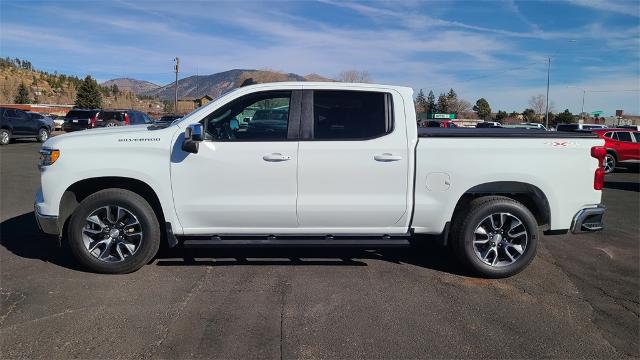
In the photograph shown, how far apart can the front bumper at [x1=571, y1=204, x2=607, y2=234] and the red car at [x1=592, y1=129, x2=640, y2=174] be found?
14.5 m

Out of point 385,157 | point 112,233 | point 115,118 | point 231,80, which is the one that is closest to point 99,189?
point 112,233

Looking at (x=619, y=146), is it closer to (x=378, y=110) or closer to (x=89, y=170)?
(x=378, y=110)

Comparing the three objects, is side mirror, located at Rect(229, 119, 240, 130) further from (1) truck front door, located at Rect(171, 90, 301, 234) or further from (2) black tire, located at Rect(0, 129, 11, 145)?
(2) black tire, located at Rect(0, 129, 11, 145)

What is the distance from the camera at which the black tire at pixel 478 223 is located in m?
4.95

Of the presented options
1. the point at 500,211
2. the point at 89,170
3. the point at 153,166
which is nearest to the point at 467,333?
the point at 500,211

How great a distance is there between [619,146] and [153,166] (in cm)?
1812

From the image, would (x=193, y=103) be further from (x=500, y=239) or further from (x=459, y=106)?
(x=459, y=106)

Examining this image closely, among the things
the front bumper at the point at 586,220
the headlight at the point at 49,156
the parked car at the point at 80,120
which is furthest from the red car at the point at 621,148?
the parked car at the point at 80,120

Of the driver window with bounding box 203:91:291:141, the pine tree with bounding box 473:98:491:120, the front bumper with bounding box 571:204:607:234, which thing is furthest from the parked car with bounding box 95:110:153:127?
the pine tree with bounding box 473:98:491:120

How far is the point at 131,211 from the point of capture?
4.82 meters

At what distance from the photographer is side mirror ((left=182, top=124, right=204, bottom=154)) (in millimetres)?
4562

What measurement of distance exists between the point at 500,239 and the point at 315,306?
2144mm

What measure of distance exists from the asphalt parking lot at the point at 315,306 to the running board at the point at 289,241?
34cm

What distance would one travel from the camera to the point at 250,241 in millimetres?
4895
